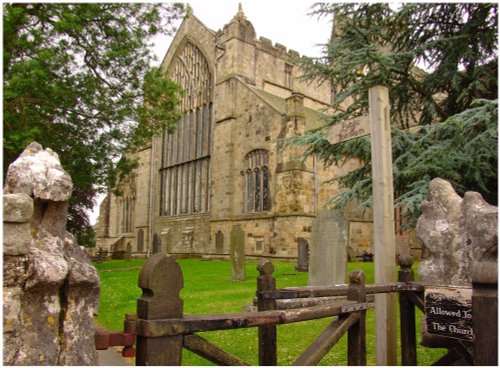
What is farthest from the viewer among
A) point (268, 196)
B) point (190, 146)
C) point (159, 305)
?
point (190, 146)

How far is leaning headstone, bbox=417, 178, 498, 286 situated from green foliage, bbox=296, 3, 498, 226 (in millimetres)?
3231

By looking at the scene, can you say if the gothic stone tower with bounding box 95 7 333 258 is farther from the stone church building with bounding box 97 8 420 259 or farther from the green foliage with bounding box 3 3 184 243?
the green foliage with bounding box 3 3 184 243

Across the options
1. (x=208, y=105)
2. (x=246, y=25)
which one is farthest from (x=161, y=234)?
(x=246, y=25)

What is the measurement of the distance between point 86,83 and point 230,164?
41.1ft

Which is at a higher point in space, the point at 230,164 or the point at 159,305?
the point at 230,164

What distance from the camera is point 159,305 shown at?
2.17 m

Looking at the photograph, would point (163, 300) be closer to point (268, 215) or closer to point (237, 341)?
point (237, 341)

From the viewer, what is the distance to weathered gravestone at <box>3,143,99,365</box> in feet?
7.39

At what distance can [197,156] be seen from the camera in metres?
27.6

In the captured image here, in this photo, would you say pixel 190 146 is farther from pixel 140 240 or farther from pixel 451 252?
pixel 451 252

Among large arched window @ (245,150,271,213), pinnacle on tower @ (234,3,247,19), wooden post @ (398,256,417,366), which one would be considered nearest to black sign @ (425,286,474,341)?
wooden post @ (398,256,417,366)

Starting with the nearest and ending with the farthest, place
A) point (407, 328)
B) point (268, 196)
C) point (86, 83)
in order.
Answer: point (407, 328) → point (86, 83) → point (268, 196)

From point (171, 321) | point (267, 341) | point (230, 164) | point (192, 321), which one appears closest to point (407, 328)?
point (267, 341)

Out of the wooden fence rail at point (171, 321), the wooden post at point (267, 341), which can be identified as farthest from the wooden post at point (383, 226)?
the wooden fence rail at point (171, 321)
